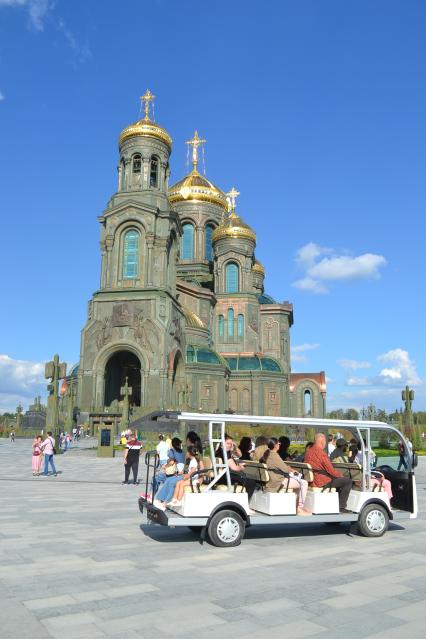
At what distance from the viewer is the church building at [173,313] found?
45.7 meters

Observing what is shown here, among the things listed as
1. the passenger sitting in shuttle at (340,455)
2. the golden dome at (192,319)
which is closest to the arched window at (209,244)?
the golden dome at (192,319)

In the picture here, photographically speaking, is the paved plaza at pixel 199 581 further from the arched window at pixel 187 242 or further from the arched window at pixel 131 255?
A: the arched window at pixel 187 242

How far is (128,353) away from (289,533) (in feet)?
133

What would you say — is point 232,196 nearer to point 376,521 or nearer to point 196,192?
point 196,192

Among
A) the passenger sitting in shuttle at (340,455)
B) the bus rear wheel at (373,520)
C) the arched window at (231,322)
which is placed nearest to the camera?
the bus rear wheel at (373,520)

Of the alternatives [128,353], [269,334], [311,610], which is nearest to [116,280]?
[128,353]

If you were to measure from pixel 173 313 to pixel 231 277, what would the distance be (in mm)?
17302

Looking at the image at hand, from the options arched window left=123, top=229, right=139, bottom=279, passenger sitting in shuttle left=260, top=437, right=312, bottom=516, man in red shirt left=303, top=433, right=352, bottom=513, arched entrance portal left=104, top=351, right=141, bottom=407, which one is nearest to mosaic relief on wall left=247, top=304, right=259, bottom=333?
arched entrance portal left=104, top=351, right=141, bottom=407

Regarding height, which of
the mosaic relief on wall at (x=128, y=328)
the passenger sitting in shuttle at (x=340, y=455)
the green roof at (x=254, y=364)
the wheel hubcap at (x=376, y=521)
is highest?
the mosaic relief on wall at (x=128, y=328)

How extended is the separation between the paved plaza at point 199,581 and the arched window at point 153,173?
43.3m

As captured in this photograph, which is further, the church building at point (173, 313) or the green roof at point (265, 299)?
the green roof at point (265, 299)

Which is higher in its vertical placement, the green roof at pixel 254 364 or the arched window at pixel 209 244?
the arched window at pixel 209 244

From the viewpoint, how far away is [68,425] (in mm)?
41625

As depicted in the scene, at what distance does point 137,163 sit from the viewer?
50.8 meters
